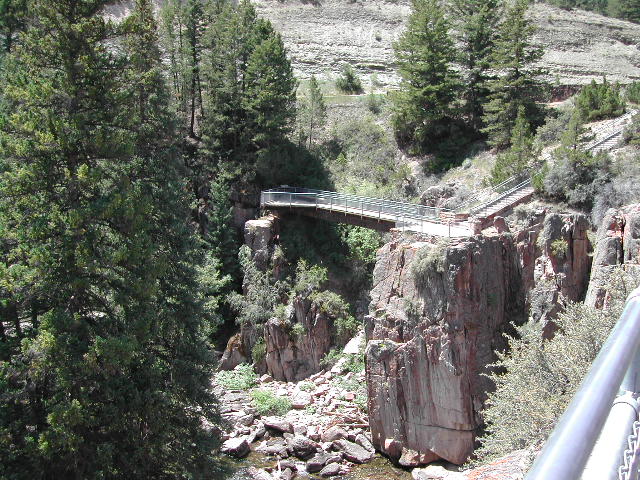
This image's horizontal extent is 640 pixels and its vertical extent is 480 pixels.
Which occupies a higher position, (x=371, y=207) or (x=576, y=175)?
(x=576, y=175)

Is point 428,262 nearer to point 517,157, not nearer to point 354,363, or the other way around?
point 354,363

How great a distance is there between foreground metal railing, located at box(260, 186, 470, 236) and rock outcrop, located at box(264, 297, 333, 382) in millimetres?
4622

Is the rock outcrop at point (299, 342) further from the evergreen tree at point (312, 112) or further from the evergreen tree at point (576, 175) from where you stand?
the evergreen tree at point (312, 112)

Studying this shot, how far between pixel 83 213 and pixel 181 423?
614cm

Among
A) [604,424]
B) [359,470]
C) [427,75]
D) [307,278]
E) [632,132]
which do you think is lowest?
[359,470]

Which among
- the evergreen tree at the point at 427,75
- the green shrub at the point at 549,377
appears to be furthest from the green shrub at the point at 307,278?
the green shrub at the point at 549,377

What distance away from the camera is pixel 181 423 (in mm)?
14836

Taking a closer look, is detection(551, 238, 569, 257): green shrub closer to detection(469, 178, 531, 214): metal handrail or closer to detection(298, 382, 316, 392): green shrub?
detection(469, 178, 531, 214): metal handrail

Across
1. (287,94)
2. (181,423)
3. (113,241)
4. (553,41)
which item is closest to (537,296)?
(181,423)

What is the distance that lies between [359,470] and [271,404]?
4891 mm

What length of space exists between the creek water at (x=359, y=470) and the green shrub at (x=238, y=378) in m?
5.02

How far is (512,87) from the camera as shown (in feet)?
94.7

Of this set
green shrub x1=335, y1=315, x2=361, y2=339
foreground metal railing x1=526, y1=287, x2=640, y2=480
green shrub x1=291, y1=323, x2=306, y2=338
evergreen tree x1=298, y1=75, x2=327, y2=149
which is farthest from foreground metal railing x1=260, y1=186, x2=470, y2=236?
foreground metal railing x1=526, y1=287, x2=640, y2=480

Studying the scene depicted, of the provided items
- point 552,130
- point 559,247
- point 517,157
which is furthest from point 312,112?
point 559,247
